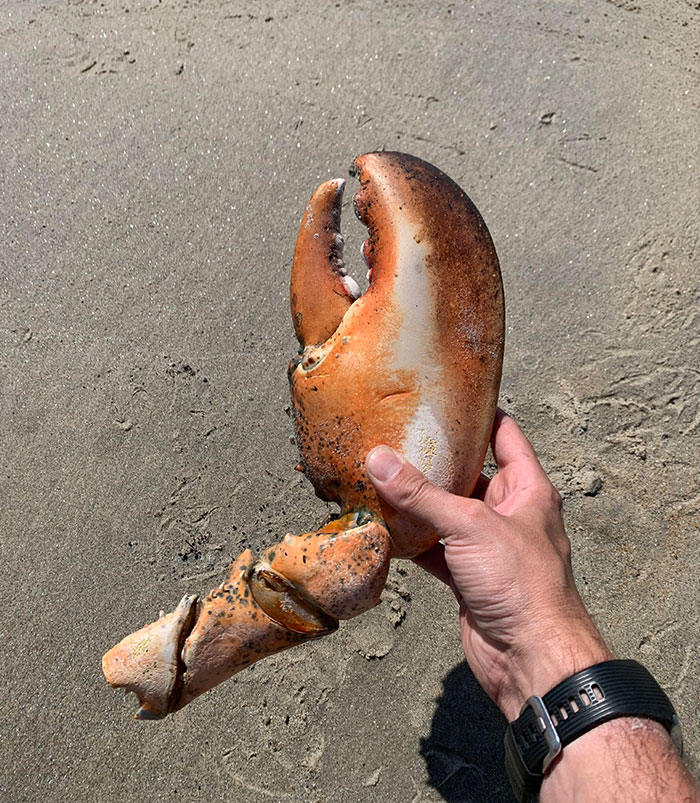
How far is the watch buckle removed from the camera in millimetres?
1331

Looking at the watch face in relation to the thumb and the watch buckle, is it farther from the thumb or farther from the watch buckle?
the thumb

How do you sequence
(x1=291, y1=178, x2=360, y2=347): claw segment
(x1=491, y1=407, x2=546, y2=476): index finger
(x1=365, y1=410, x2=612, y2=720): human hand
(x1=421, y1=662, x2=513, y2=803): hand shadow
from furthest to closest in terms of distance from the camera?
(x1=421, y1=662, x2=513, y2=803): hand shadow, (x1=491, y1=407, x2=546, y2=476): index finger, (x1=291, y1=178, x2=360, y2=347): claw segment, (x1=365, y1=410, x2=612, y2=720): human hand

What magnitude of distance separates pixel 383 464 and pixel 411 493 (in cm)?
9

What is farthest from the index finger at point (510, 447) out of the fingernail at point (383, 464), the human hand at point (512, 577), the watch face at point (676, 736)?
the watch face at point (676, 736)

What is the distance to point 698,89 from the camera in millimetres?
2518

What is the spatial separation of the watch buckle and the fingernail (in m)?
0.61

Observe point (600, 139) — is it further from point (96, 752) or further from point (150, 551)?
point (96, 752)

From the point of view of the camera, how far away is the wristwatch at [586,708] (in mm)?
1301

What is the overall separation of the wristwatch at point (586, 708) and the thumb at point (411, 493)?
427 mm

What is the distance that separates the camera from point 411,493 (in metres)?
1.33

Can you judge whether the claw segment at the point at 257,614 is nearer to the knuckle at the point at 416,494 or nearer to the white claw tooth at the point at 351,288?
the knuckle at the point at 416,494

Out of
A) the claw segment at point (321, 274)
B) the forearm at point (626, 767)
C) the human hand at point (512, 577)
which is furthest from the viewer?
the claw segment at point (321, 274)

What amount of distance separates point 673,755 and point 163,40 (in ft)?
9.75

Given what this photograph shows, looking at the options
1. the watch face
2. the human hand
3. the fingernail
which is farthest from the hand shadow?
the fingernail
